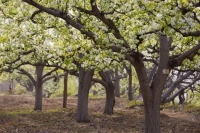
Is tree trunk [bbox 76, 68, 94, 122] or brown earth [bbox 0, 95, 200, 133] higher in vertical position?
tree trunk [bbox 76, 68, 94, 122]

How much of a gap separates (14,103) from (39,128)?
17931mm

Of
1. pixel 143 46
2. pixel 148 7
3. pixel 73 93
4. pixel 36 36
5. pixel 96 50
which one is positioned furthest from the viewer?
pixel 73 93

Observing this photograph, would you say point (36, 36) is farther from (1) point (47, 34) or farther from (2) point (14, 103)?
(2) point (14, 103)

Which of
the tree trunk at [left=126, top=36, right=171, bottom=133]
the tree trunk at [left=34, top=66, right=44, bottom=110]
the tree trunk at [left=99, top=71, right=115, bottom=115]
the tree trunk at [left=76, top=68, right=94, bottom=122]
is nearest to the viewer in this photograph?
the tree trunk at [left=126, top=36, right=171, bottom=133]

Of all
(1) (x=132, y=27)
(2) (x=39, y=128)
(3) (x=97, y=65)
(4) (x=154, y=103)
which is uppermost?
(1) (x=132, y=27)

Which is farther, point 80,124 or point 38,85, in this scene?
point 38,85

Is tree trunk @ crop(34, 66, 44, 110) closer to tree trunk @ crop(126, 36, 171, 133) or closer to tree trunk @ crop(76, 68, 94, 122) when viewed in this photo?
tree trunk @ crop(76, 68, 94, 122)

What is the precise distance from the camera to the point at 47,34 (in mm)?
14750

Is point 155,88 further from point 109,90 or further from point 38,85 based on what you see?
point 38,85

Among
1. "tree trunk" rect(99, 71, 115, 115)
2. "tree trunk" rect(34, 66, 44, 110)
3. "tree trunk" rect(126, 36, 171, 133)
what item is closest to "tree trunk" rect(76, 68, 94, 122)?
"tree trunk" rect(99, 71, 115, 115)

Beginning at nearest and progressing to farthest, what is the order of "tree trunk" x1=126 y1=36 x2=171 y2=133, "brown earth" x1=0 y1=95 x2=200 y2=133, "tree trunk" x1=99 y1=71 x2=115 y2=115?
"tree trunk" x1=126 y1=36 x2=171 y2=133, "brown earth" x1=0 y1=95 x2=200 y2=133, "tree trunk" x1=99 y1=71 x2=115 y2=115

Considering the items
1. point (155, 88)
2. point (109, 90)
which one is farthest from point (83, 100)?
point (155, 88)

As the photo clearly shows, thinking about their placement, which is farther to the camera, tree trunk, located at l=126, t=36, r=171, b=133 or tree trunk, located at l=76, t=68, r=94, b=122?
tree trunk, located at l=76, t=68, r=94, b=122

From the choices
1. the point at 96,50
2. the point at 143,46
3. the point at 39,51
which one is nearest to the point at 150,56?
the point at 143,46
